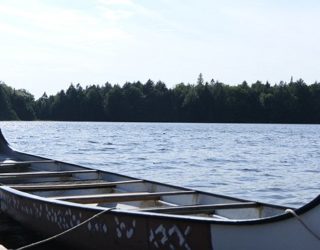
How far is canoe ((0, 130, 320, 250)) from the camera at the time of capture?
261 inches

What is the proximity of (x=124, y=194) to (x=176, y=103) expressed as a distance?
121m

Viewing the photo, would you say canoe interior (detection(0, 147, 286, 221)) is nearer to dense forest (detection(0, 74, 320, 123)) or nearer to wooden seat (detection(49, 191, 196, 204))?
wooden seat (detection(49, 191, 196, 204))

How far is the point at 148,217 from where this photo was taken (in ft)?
25.7

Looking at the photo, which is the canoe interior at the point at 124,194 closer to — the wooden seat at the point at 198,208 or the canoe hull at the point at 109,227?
the wooden seat at the point at 198,208

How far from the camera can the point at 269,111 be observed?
12456 cm

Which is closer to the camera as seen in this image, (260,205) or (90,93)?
(260,205)

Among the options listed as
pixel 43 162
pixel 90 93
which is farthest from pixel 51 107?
pixel 43 162

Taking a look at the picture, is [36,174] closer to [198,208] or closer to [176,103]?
[198,208]

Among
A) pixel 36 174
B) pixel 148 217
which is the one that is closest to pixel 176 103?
pixel 36 174

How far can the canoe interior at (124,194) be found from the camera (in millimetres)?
9516

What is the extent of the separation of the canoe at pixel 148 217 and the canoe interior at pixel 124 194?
0.05ft

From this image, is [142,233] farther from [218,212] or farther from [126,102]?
[126,102]

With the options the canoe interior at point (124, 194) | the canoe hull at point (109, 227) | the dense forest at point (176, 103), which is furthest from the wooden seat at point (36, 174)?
the dense forest at point (176, 103)

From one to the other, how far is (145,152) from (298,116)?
8566 cm
